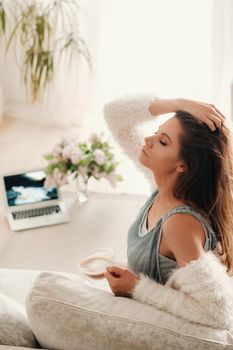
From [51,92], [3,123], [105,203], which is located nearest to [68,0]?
[51,92]

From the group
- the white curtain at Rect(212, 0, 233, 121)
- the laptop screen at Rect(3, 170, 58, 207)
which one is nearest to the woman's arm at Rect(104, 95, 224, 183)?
the laptop screen at Rect(3, 170, 58, 207)

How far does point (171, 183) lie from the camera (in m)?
1.70

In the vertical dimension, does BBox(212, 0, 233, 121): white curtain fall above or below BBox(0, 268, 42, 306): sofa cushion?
above

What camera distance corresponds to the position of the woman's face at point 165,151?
163 cm

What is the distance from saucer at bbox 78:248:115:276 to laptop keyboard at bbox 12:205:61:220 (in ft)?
1.93

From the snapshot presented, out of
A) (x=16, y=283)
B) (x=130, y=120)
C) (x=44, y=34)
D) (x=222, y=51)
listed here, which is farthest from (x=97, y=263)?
(x=44, y=34)

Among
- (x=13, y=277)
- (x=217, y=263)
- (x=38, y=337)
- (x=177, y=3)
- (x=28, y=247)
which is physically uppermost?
(x=177, y=3)

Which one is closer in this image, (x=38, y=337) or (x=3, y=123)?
(x=38, y=337)

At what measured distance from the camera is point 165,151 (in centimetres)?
166

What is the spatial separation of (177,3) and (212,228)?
6.95 ft

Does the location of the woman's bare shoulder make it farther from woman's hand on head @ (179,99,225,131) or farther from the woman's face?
woman's hand on head @ (179,99,225,131)

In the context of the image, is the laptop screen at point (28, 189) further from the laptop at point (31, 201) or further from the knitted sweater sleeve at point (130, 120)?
the knitted sweater sleeve at point (130, 120)

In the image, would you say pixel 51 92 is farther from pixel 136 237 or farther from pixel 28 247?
pixel 136 237

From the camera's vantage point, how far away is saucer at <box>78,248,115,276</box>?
224 cm
